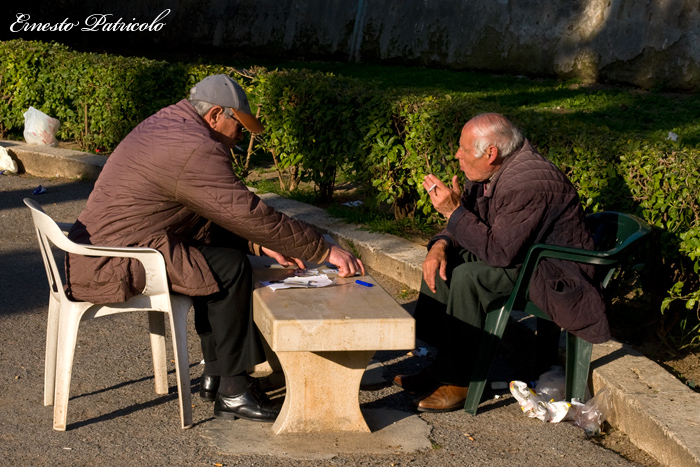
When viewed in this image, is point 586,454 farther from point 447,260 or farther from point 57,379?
point 57,379

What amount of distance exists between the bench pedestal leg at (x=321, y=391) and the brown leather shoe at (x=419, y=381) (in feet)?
2.11

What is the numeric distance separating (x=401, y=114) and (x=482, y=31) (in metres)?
8.49

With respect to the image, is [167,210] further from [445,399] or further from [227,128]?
[445,399]

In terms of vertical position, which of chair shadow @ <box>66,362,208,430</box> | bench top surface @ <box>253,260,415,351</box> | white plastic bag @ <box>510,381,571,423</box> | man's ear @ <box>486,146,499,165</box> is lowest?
chair shadow @ <box>66,362,208,430</box>

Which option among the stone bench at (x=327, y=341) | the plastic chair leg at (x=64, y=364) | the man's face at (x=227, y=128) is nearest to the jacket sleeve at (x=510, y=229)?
the stone bench at (x=327, y=341)

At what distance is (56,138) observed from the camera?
34.3 ft

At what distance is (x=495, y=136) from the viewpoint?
4.29 meters

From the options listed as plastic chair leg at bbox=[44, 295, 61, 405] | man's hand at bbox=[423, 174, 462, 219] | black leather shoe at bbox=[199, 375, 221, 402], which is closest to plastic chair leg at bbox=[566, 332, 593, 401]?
man's hand at bbox=[423, 174, 462, 219]

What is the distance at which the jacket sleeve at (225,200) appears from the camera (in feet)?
12.5

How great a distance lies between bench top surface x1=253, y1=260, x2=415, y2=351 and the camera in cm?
349

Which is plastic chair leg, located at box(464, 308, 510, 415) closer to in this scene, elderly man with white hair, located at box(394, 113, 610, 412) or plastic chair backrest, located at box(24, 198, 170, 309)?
elderly man with white hair, located at box(394, 113, 610, 412)

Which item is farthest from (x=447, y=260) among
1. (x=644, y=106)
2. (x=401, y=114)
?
(x=644, y=106)

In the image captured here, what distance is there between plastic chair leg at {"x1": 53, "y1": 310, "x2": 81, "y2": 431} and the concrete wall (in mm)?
10749

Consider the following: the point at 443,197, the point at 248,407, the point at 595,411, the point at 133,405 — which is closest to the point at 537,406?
the point at 595,411
